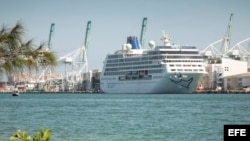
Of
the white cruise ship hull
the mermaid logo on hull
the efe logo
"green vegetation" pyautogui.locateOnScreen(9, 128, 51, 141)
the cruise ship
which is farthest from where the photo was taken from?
the cruise ship

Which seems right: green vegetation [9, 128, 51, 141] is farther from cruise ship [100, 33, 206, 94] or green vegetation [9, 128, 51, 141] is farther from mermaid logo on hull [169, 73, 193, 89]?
mermaid logo on hull [169, 73, 193, 89]

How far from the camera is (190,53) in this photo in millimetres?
94438

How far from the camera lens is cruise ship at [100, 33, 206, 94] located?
89500mm

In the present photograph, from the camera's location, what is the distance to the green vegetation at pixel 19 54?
8789 millimetres

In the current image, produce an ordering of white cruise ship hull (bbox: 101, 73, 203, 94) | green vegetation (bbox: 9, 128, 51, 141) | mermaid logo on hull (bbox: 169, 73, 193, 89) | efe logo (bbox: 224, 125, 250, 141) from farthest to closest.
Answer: white cruise ship hull (bbox: 101, 73, 203, 94) → mermaid logo on hull (bbox: 169, 73, 193, 89) → green vegetation (bbox: 9, 128, 51, 141) → efe logo (bbox: 224, 125, 250, 141)

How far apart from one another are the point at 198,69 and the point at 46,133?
275 ft

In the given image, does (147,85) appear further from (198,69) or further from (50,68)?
(50,68)

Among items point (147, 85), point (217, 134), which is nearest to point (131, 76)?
point (147, 85)

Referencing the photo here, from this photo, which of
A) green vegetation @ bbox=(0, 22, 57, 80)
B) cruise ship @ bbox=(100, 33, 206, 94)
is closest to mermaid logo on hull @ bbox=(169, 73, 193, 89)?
cruise ship @ bbox=(100, 33, 206, 94)

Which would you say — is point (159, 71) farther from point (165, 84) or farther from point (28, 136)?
point (28, 136)

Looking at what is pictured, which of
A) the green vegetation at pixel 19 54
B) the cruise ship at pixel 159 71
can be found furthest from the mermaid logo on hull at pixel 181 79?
the green vegetation at pixel 19 54

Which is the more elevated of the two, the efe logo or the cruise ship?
the cruise ship

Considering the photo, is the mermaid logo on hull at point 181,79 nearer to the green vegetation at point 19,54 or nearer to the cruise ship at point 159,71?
the cruise ship at point 159,71

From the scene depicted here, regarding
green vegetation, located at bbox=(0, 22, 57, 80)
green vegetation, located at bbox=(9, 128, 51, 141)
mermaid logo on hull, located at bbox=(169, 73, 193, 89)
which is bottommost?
green vegetation, located at bbox=(9, 128, 51, 141)
